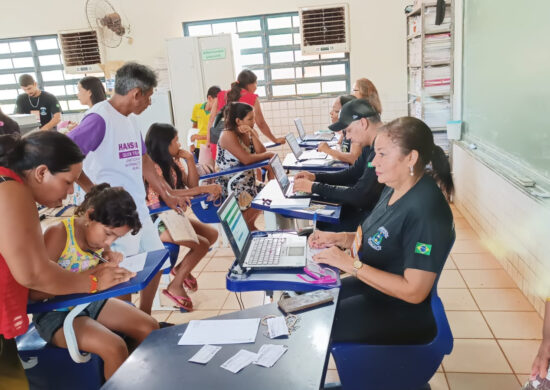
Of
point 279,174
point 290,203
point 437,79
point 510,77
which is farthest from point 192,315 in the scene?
point 437,79

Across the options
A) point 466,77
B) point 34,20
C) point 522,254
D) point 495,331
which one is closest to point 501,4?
point 466,77

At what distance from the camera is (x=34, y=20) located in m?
6.96

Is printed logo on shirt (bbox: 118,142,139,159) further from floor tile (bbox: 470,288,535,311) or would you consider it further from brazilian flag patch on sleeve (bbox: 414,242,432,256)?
floor tile (bbox: 470,288,535,311)

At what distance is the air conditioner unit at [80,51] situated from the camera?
686 cm

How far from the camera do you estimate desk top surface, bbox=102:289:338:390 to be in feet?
4.00

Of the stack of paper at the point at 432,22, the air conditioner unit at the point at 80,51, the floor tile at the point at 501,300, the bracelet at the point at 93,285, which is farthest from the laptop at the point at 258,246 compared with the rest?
the air conditioner unit at the point at 80,51

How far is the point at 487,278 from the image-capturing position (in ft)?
11.1

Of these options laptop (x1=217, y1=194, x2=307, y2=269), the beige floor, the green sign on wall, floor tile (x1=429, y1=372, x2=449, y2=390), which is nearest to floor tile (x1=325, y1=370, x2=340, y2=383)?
the beige floor

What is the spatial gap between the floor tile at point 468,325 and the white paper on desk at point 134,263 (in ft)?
6.30

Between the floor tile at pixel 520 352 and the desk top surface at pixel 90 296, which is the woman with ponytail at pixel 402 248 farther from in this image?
the floor tile at pixel 520 352

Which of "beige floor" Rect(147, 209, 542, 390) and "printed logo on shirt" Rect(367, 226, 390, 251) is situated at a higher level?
"printed logo on shirt" Rect(367, 226, 390, 251)

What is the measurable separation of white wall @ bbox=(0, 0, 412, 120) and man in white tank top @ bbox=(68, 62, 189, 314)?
4.63 meters

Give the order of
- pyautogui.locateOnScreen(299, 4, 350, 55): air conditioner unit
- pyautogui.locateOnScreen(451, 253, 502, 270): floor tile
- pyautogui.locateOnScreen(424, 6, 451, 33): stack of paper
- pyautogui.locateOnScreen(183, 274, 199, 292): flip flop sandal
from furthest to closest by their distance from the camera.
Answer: pyautogui.locateOnScreen(299, 4, 350, 55): air conditioner unit → pyautogui.locateOnScreen(424, 6, 451, 33): stack of paper → pyautogui.locateOnScreen(451, 253, 502, 270): floor tile → pyautogui.locateOnScreen(183, 274, 199, 292): flip flop sandal

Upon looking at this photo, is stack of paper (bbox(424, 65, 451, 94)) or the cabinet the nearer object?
the cabinet
